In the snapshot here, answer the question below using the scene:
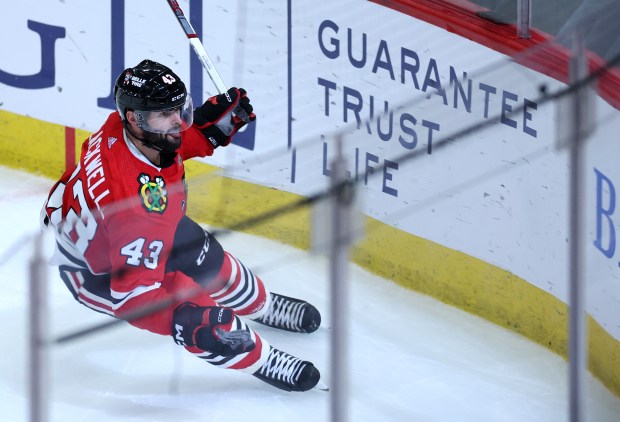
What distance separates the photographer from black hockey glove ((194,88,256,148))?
389 centimetres

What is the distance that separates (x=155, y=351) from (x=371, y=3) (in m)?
1.25

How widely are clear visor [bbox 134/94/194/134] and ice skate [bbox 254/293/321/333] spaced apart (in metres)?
0.65

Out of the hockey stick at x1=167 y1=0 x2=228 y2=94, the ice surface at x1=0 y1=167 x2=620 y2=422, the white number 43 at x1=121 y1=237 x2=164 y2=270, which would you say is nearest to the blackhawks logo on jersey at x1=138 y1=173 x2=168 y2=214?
the white number 43 at x1=121 y1=237 x2=164 y2=270

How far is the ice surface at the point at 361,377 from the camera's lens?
3.56 m

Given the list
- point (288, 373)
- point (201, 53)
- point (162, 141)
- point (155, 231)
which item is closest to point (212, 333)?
point (288, 373)

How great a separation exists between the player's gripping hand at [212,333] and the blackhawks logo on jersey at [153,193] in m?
0.29

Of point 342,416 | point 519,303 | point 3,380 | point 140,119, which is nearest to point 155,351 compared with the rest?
point 3,380

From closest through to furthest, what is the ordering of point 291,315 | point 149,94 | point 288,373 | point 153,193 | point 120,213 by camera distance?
point 120,213
point 153,193
point 149,94
point 288,373
point 291,315

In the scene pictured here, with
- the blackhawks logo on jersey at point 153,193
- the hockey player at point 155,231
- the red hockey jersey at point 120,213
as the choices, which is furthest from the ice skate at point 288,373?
the blackhawks logo on jersey at point 153,193

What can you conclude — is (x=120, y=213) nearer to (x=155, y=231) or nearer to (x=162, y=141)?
(x=155, y=231)

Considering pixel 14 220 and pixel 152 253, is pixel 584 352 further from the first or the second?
pixel 14 220

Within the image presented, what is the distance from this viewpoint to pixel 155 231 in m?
3.34

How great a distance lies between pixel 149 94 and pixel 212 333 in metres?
0.61

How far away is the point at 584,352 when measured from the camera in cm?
259
